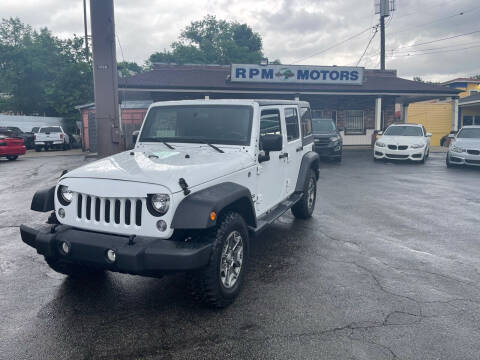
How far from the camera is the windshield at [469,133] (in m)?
14.7

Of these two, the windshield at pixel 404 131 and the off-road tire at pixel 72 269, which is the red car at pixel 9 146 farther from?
the windshield at pixel 404 131

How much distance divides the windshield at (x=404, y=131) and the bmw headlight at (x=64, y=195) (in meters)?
15.2

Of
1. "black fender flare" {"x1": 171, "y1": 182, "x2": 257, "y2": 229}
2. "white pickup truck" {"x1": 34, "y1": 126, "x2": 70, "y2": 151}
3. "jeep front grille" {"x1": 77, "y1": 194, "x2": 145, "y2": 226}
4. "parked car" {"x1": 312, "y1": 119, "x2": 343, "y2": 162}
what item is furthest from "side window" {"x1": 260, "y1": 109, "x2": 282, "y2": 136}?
"white pickup truck" {"x1": 34, "y1": 126, "x2": 70, "y2": 151}

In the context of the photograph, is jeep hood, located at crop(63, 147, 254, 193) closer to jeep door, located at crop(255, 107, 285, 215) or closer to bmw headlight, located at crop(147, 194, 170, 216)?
bmw headlight, located at crop(147, 194, 170, 216)

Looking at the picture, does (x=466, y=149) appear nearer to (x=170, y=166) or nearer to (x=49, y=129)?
(x=170, y=166)

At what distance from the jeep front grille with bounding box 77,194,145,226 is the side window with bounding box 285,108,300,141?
120 inches

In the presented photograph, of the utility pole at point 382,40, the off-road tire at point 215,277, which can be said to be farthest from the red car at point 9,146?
the utility pole at point 382,40

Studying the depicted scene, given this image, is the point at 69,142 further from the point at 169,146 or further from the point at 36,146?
the point at 169,146

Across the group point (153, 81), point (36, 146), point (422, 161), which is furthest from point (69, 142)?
point (422, 161)

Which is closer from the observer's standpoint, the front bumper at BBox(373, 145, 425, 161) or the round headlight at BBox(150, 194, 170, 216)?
the round headlight at BBox(150, 194, 170, 216)

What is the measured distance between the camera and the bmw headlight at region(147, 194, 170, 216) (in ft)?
10.9

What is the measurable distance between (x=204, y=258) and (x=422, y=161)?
14645 mm

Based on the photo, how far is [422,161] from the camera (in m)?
15.8

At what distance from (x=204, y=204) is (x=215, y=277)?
676mm
